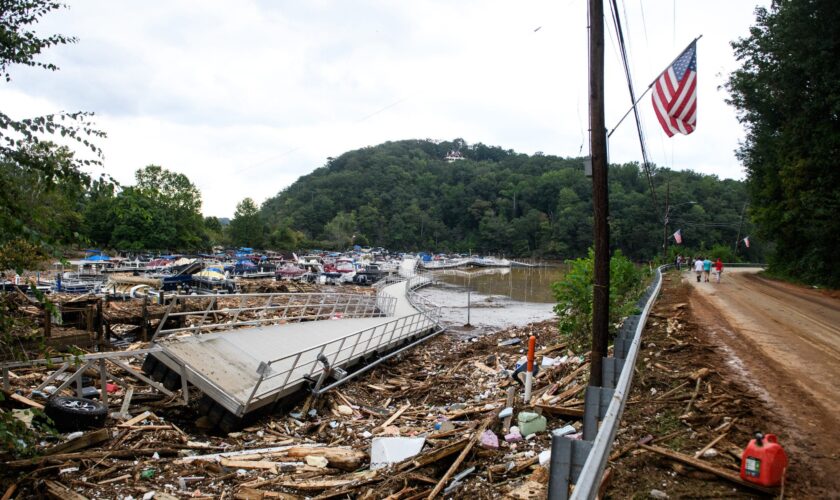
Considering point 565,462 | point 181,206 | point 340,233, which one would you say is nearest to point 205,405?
point 565,462

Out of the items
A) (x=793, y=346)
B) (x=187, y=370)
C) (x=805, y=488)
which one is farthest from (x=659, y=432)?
(x=187, y=370)

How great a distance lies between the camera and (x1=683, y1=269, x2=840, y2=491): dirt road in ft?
17.4

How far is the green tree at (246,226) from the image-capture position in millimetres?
110375

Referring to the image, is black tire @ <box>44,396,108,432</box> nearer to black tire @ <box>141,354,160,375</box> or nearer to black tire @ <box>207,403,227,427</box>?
black tire @ <box>207,403,227,427</box>

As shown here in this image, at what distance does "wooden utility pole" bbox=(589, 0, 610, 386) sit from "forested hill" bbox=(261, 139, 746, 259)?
113893 millimetres

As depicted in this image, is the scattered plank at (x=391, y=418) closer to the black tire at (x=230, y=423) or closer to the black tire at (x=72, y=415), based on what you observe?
the black tire at (x=230, y=423)

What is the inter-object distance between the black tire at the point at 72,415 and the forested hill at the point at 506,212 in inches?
4368

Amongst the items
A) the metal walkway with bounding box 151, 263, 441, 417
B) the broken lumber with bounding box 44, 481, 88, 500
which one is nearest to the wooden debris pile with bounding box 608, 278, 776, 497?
the metal walkway with bounding box 151, 263, 441, 417

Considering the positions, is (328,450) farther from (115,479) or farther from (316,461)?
(115,479)

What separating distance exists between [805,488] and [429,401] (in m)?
8.75

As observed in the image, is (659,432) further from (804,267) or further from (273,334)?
(804,267)

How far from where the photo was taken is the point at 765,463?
4254 mm

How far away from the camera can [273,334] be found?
583 inches

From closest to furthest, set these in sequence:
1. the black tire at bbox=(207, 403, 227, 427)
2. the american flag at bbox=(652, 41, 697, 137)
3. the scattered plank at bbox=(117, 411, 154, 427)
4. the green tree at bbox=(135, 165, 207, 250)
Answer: the scattered plank at bbox=(117, 411, 154, 427)
the american flag at bbox=(652, 41, 697, 137)
the black tire at bbox=(207, 403, 227, 427)
the green tree at bbox=(135, 165, 207, 250)
